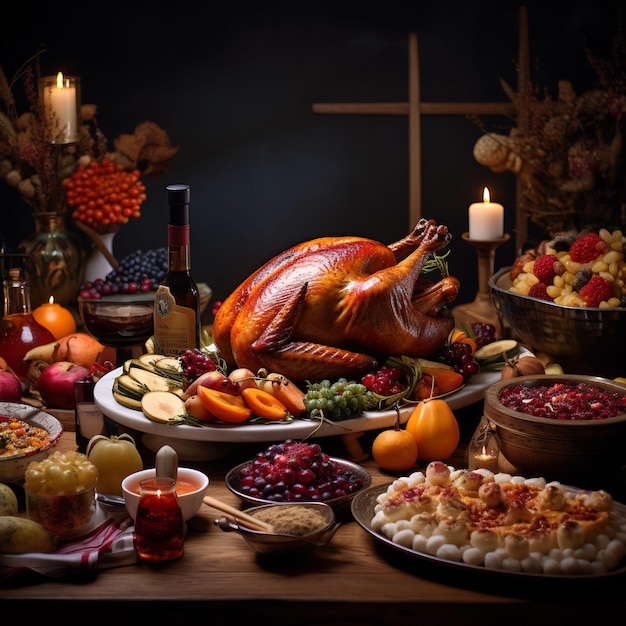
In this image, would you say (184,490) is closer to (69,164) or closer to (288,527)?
(288,527)

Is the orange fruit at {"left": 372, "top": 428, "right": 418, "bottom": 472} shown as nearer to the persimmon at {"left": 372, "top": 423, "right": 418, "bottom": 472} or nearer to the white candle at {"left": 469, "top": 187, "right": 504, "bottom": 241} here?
the persimmon at {"left": 372, "top": 423, "right": 418, "bottom": 472}

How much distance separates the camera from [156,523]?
175cm

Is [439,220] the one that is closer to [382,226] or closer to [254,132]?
[382,226]

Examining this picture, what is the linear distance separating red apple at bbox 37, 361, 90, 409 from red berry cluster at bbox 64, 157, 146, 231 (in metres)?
1.16

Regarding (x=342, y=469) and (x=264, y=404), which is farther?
(x=264, y=404)

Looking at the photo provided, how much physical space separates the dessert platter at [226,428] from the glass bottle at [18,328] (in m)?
0.66

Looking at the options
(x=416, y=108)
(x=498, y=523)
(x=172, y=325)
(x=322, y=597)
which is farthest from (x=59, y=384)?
(x=416, y=108)

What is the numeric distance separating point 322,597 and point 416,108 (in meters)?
3.12

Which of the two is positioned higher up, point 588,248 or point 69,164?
point 69,164

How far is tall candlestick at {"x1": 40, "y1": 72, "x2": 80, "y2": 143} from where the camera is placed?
3697mm

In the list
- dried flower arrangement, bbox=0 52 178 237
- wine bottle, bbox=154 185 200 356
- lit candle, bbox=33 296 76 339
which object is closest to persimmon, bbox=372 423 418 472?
wine bottle, bbox=154 185 200 356

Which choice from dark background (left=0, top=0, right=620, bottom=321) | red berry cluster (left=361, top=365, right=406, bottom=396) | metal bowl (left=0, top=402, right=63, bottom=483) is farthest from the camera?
dark background (left=0, top=0, right=620, bottom=321)

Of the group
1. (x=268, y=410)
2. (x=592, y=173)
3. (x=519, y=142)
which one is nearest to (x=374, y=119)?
(x=519, y=142)

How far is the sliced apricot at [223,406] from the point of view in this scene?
7.07 ft
